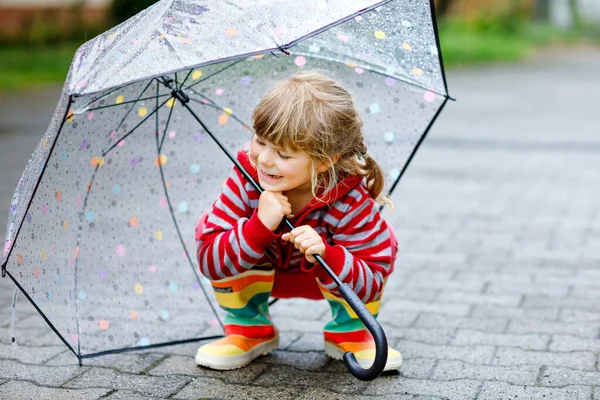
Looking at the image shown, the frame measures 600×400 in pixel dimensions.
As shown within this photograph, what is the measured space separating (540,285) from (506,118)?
6.95m

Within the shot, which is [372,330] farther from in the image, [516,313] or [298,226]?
[516,313]

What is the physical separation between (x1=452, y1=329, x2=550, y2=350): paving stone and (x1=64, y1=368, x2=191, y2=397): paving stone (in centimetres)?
102

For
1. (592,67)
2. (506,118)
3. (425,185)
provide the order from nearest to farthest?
1. (425,185)
2. (506,118)
3. (592,67)

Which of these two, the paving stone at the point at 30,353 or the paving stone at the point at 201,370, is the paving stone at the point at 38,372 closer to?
the paving stone at the point at 30,353

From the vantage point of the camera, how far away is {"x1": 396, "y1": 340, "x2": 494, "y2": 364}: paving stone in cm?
316

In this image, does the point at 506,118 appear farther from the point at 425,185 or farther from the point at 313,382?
the point at 313,382

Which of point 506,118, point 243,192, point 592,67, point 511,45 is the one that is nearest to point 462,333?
point 243,192

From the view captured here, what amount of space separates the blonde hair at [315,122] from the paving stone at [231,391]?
0.60 metres

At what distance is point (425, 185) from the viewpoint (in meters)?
6.70

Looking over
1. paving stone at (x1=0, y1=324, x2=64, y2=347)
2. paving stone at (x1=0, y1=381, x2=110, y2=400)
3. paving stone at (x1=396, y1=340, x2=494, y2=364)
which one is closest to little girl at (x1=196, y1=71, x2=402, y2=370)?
paving stone at (x1=396, y1=340, x2=494, y2=364)

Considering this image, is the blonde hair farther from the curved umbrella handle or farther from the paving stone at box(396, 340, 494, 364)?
the paving stone at box(396, 340, 494, 364)

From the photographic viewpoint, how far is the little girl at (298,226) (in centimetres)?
275

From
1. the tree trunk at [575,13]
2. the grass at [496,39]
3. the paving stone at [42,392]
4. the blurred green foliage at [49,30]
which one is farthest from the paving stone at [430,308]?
the tree trunk at [575,13]

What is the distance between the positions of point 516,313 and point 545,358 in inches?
21.9
